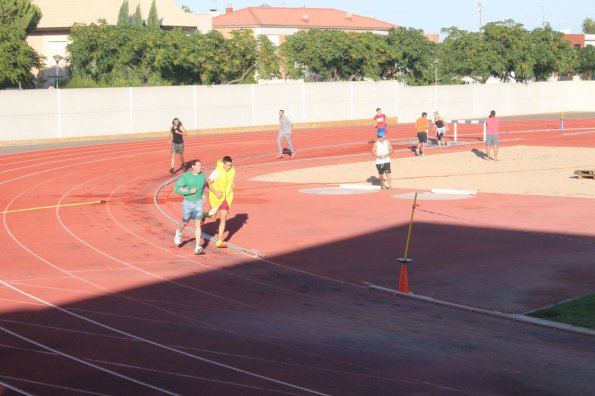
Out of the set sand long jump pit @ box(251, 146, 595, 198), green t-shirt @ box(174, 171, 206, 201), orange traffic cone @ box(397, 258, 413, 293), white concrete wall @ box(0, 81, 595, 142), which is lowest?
orange traffic cone @ box(397, 258, 413, 293)

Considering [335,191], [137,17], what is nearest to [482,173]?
[335,191]

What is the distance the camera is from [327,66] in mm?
64500

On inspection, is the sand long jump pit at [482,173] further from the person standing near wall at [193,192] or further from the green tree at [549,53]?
the green tree at [549,53]

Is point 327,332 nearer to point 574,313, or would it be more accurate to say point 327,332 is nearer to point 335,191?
point 574,313

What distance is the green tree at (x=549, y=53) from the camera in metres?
75.8

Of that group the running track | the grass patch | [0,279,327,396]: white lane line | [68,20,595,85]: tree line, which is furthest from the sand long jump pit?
[68,20,595,85]: tree line

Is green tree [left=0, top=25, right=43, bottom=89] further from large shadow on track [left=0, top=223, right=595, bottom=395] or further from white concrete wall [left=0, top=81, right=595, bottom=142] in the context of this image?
large shadow on track [left=0, top=223, right=595, bottom=395]

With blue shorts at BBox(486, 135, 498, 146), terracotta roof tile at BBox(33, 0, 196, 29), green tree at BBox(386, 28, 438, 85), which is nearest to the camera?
blue shorts at BBox(486, 135, 498, 146)

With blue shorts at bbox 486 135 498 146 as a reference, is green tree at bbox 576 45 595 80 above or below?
above

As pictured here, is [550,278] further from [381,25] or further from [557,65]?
[381,25]

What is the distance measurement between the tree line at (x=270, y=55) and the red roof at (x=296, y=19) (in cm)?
3552

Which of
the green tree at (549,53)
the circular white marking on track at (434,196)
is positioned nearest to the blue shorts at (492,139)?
the circular white marking on track at (434,196)

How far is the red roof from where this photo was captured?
361ft

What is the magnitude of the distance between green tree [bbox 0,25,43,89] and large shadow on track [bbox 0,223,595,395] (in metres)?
35.6
